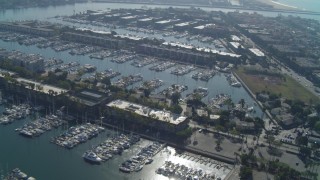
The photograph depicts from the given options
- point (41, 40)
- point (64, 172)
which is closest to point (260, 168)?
point (64, 172)

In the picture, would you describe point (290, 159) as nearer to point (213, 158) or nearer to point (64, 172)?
point (213, 158)

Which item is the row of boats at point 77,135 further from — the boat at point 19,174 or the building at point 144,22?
the building at point 144,22

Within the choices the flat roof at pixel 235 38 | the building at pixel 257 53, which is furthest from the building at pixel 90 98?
the flat roof at pixel 235 38

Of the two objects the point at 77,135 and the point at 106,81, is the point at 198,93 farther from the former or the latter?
the point at 77,135

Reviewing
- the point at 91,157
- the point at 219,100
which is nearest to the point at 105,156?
the point at 91,157

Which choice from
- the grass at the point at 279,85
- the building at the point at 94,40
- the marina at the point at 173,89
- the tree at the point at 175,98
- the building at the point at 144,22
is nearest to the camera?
the tree at the point at 175,98
